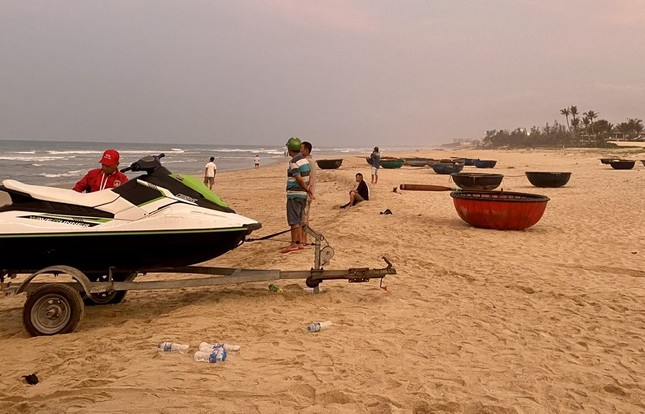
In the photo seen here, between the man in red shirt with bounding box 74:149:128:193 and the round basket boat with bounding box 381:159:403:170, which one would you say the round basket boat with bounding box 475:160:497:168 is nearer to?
the round basket boat with bounding box 381:159:403:170

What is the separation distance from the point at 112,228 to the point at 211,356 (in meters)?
1.71

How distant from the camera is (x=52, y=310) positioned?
4.71 metres

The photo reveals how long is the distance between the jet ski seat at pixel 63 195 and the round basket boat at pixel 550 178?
18167 millimetres

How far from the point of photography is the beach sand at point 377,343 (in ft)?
11.1

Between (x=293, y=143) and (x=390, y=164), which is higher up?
(x=293, y=143)

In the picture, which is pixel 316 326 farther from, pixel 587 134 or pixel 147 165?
pixel 587 134

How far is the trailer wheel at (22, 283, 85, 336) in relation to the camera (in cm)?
462

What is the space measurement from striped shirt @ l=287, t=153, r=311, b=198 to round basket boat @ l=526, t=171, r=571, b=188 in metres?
14.7

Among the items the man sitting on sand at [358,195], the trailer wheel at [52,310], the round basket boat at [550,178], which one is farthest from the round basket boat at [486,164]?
the trailer wheel at [52,310]

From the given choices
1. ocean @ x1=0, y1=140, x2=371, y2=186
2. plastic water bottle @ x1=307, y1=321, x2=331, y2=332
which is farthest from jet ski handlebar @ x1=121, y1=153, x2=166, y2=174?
ocean @ x1=0, y1=140, x2=371, y2=186

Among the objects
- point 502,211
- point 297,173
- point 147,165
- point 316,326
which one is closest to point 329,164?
point 502,211

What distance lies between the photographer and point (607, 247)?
8625mm

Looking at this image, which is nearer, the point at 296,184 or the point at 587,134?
the point at 296,184

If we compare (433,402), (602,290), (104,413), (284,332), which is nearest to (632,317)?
(602,290)
